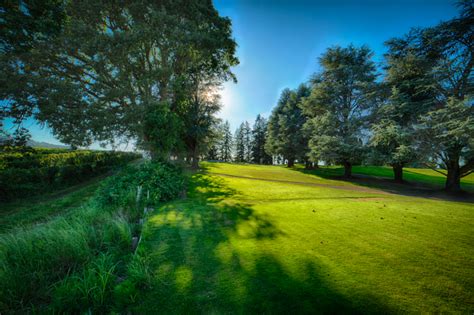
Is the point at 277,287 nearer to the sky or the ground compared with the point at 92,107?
nearer to the ground

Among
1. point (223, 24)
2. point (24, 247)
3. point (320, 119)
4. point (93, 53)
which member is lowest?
point (24, 247)

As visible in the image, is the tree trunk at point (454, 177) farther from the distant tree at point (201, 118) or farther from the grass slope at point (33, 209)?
the grass slope at point (33, 209)

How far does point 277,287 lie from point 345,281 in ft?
3.50

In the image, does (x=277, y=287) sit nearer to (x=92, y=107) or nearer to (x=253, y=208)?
→ (x=253, y=208)

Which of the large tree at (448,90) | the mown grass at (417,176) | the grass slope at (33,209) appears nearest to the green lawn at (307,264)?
the grass slope at (33,209)

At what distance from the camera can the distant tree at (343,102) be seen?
14.9 meters

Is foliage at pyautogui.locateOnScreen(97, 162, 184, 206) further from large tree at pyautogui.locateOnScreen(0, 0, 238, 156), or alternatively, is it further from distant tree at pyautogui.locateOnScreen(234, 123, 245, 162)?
distant tree at pyautogui.locateOnScreen(234, 123, 245, 162)

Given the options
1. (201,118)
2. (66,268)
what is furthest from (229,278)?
(201,118)

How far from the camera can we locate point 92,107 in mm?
10336

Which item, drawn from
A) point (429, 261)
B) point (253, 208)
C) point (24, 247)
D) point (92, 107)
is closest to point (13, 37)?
point (92, 107)

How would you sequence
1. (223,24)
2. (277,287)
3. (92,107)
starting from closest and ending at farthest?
(277,287), (92,107), (223,24)

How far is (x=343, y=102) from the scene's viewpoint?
1664 cm

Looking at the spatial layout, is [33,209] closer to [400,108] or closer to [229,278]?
[229,278]

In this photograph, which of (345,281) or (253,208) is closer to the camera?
(345,281)
